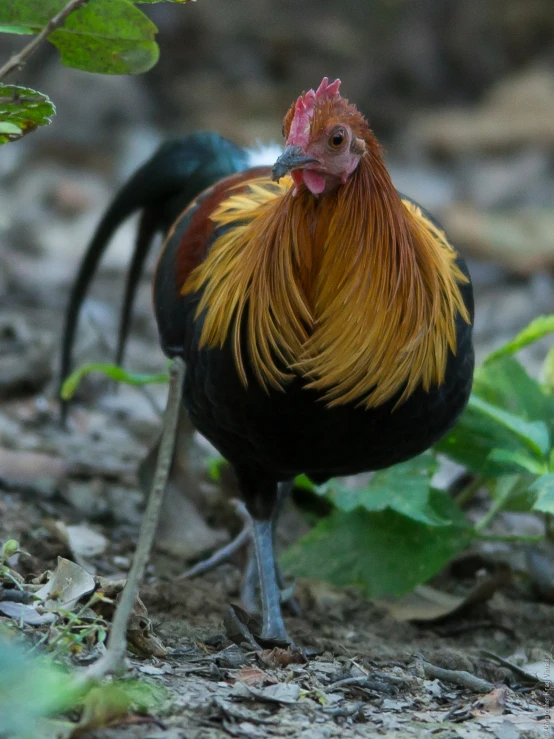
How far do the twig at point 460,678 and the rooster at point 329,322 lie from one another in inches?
21.4

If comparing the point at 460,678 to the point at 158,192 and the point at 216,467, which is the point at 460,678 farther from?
the point at 158,192

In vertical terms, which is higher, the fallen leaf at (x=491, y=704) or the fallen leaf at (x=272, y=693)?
the fallen leaf at (x=491, y=704)

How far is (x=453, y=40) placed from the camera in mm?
14367

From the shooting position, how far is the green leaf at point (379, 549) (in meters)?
4.04

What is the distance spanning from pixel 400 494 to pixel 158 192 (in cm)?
204

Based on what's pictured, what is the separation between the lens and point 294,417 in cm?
327

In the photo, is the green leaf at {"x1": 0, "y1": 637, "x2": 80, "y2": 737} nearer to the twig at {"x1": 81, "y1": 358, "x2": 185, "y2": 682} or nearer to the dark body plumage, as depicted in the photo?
the twig at {"x1": 81, "y1": 358, "x2": 185, "y2": 682}

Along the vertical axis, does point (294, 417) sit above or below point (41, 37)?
below

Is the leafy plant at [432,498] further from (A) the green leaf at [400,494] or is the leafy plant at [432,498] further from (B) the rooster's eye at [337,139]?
(B) the rooster's eye at [337,139]

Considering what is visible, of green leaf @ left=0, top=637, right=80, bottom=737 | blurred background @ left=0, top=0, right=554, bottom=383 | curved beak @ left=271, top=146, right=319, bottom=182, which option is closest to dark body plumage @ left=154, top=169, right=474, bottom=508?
curved beak @ left=271, top=146, right=319, bottom=182

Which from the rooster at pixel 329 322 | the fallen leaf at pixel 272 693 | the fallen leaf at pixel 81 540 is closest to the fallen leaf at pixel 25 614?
the fallen leaf at pixel 272 693

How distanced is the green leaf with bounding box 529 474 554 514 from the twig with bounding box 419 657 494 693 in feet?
2.07

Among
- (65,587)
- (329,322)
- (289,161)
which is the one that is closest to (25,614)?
(65,587)

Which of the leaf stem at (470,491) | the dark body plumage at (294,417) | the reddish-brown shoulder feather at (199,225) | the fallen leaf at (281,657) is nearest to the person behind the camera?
the fallen leaf at (281,657)
